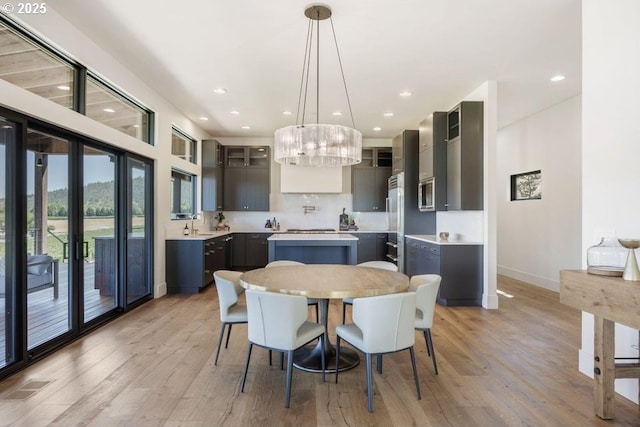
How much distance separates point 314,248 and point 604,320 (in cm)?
387

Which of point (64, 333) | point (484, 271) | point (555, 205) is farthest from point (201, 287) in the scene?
point (555, 205)

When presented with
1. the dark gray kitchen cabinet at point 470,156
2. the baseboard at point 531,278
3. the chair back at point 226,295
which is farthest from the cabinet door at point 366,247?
the chair back at point 226,295

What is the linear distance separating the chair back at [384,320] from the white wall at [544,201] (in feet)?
14.0

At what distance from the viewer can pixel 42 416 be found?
2.16 meters

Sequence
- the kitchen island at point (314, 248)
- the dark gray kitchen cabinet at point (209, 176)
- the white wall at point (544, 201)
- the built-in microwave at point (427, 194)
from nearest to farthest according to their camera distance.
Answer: the kitchen island at point (314, 248) → the white wall at point (544, 201) → the built-in microwave at point (427, 194) → the dark gray kitchen cabinet at point (209, 176)

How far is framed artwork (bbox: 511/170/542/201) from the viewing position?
6059 millimetres

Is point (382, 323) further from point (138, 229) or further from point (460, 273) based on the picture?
→ point (138, 229)

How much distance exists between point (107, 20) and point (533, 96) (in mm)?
5465

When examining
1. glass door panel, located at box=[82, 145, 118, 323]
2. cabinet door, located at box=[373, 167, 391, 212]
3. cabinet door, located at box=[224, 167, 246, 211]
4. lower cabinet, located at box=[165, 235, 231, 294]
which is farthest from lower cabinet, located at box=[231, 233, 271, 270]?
glass door panel, located at box=[82, 145, 118, 323]

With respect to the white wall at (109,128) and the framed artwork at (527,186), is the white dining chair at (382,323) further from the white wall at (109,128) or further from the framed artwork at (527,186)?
the framed artwork at (527,186)

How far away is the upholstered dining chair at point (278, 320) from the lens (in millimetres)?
2291

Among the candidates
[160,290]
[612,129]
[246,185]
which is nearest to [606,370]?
[612,129]

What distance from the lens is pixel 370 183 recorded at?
7.82m

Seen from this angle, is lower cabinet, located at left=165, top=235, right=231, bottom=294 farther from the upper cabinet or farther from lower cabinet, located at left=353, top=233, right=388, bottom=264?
the upper cabinet
